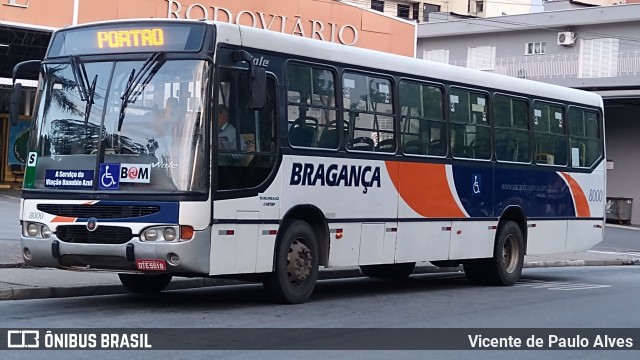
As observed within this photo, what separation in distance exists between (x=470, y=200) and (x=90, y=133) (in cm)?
661

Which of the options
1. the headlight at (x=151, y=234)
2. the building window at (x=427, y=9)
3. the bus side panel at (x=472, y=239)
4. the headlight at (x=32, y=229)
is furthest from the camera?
the building window at (x=427, y=9)

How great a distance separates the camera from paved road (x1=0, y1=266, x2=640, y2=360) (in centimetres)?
1045

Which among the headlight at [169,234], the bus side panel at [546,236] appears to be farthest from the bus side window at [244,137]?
the bus side panel at [546,236]

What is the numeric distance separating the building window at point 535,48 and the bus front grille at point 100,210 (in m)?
39.2

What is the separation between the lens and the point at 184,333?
10156 millimetres

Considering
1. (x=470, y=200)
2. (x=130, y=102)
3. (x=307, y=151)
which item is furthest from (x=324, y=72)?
(x=470, y=200)

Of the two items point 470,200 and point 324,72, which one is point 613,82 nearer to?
point 470,200

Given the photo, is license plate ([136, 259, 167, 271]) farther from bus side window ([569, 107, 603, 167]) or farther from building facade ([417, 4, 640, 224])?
building facade ([417, 4, 640, 224])

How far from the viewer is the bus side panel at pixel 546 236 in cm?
1805

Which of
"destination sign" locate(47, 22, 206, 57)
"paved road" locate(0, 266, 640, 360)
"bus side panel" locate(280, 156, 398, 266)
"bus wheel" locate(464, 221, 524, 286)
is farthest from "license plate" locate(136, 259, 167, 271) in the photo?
"bus wheel" locate(464, 221, 524, 286)

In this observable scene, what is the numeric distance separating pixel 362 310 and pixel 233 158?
2586mm

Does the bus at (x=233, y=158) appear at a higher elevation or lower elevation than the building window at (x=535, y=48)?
lower

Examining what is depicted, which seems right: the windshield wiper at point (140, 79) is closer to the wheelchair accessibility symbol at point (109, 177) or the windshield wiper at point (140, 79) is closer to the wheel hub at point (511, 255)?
the wheelchair accessibility symbol at point (109, 177)

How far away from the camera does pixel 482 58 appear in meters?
50.8
